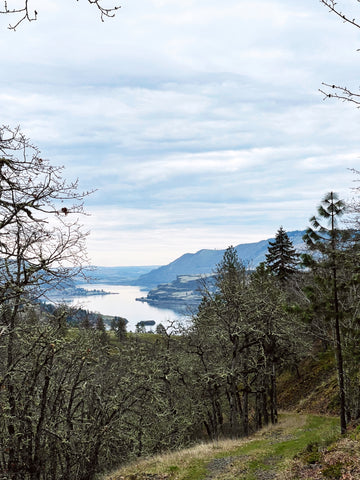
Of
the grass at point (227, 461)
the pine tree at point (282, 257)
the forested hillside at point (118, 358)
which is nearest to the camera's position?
the forested hillside at point (118, 358)

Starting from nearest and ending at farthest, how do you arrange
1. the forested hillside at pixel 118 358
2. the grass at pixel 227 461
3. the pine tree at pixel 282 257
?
1. the forested hillside at pixel 118 358
2. the grass at pixel 227 461
3. the pine tree at pixel 282 257

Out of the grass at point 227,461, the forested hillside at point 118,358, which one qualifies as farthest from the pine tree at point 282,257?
the grass at point 227,461

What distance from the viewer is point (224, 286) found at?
77.9 ft

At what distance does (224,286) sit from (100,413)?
37.9 feet

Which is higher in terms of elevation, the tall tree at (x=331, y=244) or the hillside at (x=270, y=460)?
the tall tree at (x=331, y=244)

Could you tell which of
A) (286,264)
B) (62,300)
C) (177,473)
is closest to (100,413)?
(177,473)

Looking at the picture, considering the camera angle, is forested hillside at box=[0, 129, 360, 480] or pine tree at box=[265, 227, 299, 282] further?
pine tree at box=[265, 227, 299, 282]

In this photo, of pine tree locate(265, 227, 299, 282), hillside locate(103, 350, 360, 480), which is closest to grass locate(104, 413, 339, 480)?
hillside locate(103, 350, 360, 480)

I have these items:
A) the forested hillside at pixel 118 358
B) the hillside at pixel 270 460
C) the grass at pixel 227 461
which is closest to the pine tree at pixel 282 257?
the forested hillside at pixel 118 358

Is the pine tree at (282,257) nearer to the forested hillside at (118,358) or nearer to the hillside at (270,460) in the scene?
the forested hillside at (118,358)

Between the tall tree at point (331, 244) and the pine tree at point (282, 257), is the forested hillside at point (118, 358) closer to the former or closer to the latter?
the tall tree at point (331, 244)

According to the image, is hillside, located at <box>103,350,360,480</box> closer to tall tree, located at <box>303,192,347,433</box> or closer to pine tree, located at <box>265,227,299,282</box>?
tall tree, located at <box>303,192,347,433</box>

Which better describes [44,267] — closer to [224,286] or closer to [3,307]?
[3,307]

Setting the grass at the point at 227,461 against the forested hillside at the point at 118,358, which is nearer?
the forested hillside at the point at 118,358
